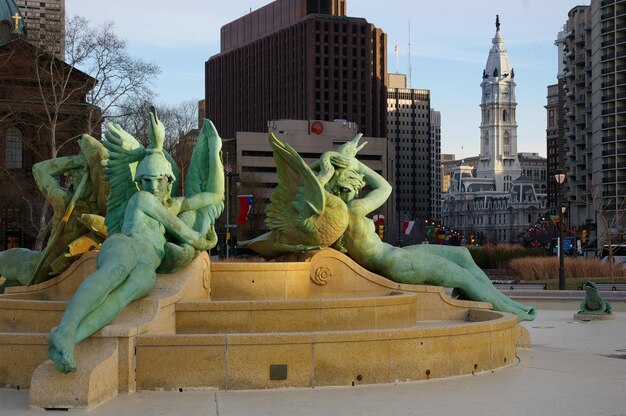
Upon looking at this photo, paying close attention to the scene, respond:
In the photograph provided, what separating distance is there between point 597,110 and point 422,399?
8952 centimetres

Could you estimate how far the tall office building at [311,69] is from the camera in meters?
159

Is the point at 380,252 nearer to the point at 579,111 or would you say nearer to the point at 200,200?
the point at 200,200

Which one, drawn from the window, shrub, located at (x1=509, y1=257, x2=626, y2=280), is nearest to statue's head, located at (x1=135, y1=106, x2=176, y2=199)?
shrub, located at (x1=509, y1=257, x2=626, y2=280)

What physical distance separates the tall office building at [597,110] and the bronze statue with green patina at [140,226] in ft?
227

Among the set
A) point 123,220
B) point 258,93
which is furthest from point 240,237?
point 258,93

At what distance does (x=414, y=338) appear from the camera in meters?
14.1

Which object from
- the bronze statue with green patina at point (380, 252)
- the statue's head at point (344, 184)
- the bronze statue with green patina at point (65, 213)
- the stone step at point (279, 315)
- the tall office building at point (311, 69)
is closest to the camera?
the stone step at point (279, 315)

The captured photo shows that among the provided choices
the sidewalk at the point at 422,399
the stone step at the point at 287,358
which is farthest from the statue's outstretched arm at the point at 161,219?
the sidewalk at the point at 422,399

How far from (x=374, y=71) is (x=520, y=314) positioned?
146 m

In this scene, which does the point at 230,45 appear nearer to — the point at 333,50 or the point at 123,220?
the point at 333,50

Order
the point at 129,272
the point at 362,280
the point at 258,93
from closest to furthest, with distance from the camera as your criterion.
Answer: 1. the point at 129,272
2. the point at 362,280
3. the point at 258,93

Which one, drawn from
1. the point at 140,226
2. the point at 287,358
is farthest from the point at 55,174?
the point at 287,358

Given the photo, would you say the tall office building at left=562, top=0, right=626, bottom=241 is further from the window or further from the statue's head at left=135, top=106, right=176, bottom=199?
the statue's head at left=135, top=106, right=176, bottom=199

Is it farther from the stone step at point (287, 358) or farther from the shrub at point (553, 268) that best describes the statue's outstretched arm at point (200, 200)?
the shrub at point (553, 268)
